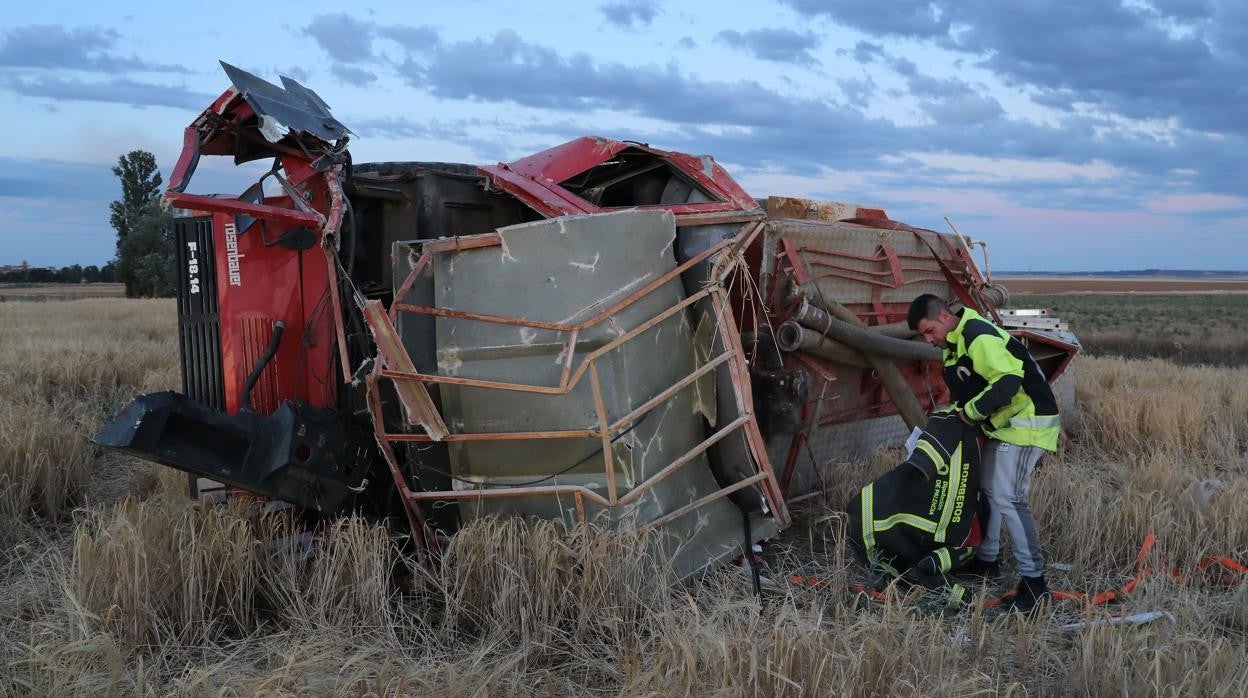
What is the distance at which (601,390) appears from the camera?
4.33m

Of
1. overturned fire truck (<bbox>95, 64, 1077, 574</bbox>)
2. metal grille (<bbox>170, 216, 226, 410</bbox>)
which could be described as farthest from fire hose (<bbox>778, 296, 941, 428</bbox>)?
metal grille (<bbox>170, 216, 226, 410</bbox>)

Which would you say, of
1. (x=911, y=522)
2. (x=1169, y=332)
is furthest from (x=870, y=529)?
(x=1169, y=332)

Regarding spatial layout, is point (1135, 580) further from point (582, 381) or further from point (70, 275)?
point (70, 275)

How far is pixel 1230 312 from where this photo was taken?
37.8 m

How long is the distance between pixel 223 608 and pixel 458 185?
278 centimetres

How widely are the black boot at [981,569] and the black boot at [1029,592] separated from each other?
408 mm

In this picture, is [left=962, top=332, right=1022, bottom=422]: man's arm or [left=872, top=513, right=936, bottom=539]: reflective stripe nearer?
[left=962, top=332, right=1022, bottom=422]: man's arm

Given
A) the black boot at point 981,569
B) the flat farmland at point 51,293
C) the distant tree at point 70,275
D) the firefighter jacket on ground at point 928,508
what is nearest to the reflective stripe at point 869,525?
the firefighter jacket on ground at point 928,508

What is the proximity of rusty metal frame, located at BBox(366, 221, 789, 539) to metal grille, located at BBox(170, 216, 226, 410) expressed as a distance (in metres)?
1.14

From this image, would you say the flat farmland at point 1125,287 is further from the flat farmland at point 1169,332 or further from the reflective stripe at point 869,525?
the reflective stripe at point 869,525

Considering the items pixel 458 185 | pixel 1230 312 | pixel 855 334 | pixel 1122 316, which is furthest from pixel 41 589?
pixel 1230 312

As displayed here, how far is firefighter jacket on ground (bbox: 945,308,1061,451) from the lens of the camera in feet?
14.4

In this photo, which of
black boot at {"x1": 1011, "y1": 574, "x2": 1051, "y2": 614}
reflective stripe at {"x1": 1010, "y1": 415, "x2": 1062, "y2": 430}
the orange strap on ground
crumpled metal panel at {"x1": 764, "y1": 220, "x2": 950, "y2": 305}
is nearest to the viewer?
the orange strap on ground

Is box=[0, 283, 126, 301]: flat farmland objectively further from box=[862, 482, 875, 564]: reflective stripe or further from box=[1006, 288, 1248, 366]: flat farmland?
box=[862, 482, 875, 564]: reflective stripe
